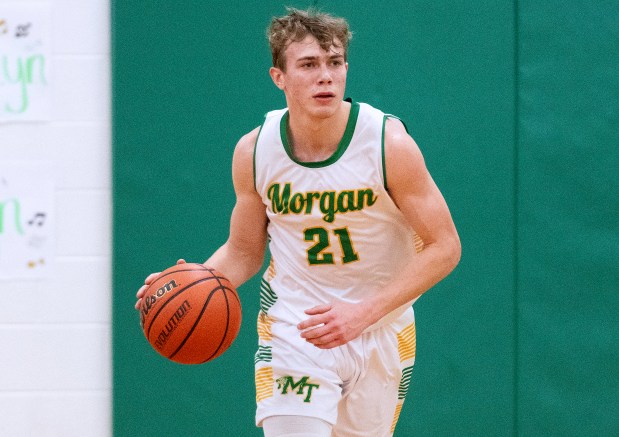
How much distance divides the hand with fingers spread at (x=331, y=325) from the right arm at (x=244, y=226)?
60 centimetres

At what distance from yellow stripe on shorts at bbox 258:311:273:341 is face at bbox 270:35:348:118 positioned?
0.73 meters

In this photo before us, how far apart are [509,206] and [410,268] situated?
165cm

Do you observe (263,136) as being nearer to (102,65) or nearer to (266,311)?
(266,311)

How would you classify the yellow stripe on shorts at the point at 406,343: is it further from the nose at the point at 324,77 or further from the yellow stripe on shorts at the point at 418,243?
the nose at the point at 324,77

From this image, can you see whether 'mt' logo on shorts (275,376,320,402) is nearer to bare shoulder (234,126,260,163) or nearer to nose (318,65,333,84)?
bare shoulder (234,126,260,163)

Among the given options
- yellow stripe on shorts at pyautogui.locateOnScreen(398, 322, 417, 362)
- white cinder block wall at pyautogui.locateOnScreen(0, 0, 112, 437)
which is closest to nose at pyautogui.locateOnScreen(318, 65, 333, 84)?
yellow stripe on shorts at pyautogui.locateOnScreen(398, 322, 417, 362)

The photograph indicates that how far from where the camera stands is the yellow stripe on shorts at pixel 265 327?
146 inches

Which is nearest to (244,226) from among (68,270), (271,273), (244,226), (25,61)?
(244,226)

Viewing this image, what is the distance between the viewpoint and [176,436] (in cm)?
495

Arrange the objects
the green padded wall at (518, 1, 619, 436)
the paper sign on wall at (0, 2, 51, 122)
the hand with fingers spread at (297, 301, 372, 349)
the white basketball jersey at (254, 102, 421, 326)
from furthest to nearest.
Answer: the green padded wall at (518, 1, 619, 436) → the paper sign on wall at (0, 2, 51, 122) → the white basketball jersey at (254, 102, 421, 326) → the hand with fingers spread at (297, 301, 372, 349)

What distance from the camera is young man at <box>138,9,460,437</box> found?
3514 mm

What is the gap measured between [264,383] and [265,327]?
0.22 m

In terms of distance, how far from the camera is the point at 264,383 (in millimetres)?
3605

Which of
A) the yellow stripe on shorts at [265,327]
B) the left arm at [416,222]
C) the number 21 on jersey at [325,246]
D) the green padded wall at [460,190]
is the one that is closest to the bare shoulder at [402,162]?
the left arm at [416,222]
